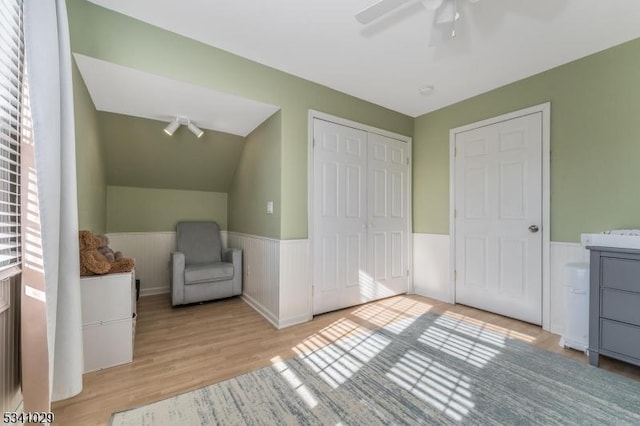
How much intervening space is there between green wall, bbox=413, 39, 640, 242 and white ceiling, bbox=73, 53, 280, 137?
265 centimetres

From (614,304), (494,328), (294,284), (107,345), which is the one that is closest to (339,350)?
(294,284)

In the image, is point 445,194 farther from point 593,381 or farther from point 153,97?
point 153,97

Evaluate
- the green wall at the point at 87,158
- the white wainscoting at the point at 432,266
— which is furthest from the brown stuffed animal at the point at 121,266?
the white wainscoting at the point at 432,266

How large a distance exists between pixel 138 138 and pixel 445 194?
373 cm

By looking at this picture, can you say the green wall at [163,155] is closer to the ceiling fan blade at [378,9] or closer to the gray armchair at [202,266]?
the gray armchair at [202,266]

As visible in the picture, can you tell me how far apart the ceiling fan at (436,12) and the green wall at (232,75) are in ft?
3.99

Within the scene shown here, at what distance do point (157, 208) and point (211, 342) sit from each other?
2.33 meters

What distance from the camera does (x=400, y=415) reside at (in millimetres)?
1488

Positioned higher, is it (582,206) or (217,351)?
(582,206)

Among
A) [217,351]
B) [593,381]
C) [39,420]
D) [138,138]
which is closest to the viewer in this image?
[39,420]

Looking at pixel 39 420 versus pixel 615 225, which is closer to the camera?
pixel 39 420

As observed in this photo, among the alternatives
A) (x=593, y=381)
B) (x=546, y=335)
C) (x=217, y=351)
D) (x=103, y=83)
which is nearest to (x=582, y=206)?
(x=546, y=335)

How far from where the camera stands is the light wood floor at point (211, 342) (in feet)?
5.48

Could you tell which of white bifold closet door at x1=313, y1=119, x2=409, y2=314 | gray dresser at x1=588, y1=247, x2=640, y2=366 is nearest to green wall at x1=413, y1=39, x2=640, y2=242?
gray dresser at x1=588, y1=247, x2=640, y2=366
